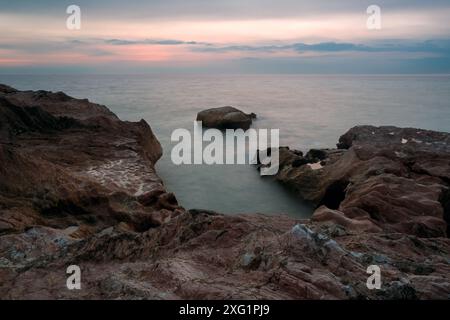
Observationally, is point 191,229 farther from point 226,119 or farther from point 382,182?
point 226,119

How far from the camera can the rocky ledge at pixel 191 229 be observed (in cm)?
531

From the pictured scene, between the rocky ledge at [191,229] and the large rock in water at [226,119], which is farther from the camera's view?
the large rock in water at [226,119]

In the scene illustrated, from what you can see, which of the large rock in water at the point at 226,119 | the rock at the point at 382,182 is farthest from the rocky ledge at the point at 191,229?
the large rock in water at the point at 226,119

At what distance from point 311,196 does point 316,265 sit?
49.0 ft

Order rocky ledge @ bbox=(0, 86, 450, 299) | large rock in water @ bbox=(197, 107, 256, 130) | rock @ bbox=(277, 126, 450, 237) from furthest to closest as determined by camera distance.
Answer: large rock in water @ bbox=(197, 107, 256, 130) < rock @ bbox=(277, 126, 450, 237) < rocky ledge @ bbox=(0, 86, 450, 299)

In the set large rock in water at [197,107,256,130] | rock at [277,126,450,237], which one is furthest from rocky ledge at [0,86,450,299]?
large rock in water at [197,107,256,130]

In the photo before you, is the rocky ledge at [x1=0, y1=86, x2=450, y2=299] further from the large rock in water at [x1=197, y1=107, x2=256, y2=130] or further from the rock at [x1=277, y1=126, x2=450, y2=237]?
the large rock in water at [x1=197, y1=107, x2=256, y2=130]

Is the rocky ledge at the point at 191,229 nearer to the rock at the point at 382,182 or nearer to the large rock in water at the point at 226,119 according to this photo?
the rock at the point at 382,182

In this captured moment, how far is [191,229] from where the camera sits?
6996 mm

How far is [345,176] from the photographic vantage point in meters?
18.0

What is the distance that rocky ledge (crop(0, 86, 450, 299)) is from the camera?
5.31 metres

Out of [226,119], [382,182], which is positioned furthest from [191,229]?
[226,119]

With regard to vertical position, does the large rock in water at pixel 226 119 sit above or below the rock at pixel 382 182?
above

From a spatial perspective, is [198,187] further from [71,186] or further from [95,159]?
[71,186]
